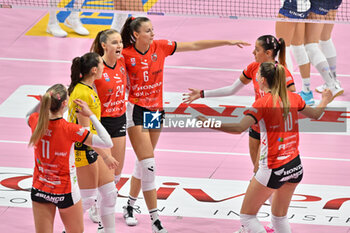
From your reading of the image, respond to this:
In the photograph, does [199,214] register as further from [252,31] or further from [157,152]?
[252,31]

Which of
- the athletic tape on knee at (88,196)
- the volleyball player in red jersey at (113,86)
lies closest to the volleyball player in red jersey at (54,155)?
the athletic tape on knee at (88,196)

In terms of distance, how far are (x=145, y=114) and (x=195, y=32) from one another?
7530 millimetres

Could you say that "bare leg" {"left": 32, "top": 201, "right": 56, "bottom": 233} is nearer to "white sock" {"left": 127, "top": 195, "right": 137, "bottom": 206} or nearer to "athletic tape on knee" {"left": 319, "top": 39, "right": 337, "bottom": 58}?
"white sock" {"left": 127, "top": 195, "right": 137, "bottom": 206}

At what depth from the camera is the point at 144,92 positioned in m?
8.72

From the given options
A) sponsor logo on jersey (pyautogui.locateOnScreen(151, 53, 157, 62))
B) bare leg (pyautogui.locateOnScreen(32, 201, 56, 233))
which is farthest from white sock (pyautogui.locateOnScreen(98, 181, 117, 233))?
sponsor logo on jersey (pyautogui.locateOnScreen(151, 53, 157, 62))

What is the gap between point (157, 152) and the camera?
36.7 ft

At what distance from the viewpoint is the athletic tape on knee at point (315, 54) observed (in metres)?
12.7

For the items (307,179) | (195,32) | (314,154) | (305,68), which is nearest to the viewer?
(307,179)

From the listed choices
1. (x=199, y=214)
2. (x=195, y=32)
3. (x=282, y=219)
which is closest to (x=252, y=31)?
(x=195, y=32)

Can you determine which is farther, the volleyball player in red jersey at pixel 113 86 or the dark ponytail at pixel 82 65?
the volleyball player in red jersey at pixel 113 86

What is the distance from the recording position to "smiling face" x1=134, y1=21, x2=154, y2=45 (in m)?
8.62

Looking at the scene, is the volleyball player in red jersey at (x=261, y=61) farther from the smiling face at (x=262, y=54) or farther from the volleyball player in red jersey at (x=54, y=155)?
the volleyball player in red jersey at (x=54, y=155)

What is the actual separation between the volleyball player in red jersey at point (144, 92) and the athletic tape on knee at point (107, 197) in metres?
0.63

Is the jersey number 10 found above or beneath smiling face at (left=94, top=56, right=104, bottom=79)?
beneath
